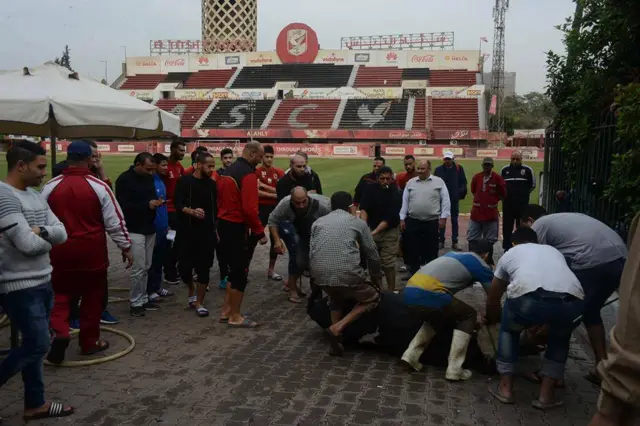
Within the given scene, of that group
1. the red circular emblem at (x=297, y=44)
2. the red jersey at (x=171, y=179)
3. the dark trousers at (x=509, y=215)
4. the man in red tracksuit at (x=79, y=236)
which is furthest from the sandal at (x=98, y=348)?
the red circular emblem at (x=297, y=44)

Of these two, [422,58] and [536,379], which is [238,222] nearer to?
[536,379]

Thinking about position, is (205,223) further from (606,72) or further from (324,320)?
(606,72)

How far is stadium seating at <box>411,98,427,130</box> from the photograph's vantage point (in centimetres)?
5406

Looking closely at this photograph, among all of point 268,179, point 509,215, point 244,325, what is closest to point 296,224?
point 244,325

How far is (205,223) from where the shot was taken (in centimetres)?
671

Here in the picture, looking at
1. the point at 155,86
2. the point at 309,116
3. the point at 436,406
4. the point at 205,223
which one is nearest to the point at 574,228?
the point at 436,406

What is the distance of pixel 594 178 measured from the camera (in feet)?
21.3

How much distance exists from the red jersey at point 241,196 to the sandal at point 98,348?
1824 millimetres

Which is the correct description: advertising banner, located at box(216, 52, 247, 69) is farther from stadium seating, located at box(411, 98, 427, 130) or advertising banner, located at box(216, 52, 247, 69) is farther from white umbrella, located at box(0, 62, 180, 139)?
white umbrella, located at box(0, 62, 180, 139)

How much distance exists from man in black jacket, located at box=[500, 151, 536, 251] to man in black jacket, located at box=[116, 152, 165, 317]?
613 centimetres

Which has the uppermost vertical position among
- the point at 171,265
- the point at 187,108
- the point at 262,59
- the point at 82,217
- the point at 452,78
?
the point at 262,59

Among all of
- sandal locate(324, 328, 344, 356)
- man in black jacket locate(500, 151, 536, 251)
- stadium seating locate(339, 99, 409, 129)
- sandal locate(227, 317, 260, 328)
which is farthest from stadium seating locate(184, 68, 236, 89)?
sandal locate(324, 328, 344, 356)

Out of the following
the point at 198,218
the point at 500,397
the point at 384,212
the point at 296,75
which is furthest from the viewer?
the point at 296,75

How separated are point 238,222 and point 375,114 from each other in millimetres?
52818
